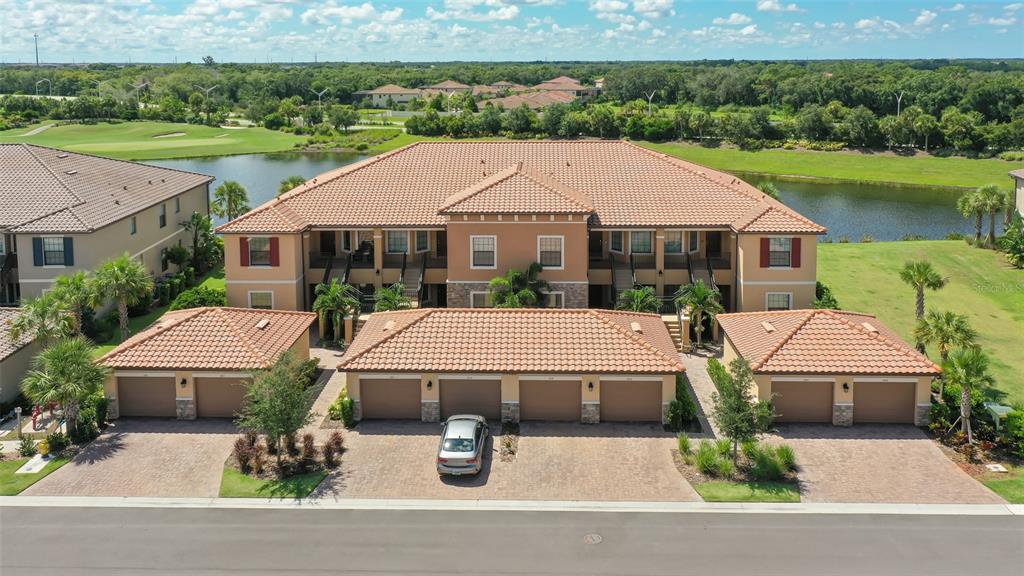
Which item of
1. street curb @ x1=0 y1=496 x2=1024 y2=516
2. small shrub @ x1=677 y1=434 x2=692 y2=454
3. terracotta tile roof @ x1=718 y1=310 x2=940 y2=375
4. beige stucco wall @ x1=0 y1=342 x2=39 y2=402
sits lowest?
street curb @ x1=0 y1=496 x2=1024 y2=516

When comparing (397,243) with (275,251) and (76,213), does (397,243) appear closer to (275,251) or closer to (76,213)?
(275,251)

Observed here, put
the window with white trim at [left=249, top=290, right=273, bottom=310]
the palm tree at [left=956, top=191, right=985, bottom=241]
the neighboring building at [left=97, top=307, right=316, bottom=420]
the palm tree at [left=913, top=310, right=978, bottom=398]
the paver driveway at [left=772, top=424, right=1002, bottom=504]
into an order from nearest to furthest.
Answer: the paver driveway at [left=772, top=424, right=1002, bottom=504] → the neighboring building at [left=97, top=307, right=316, bottom=420] → the palm tree at [left=913, top=310, right=978, bottom=398] → the window with white trim at [left=249, top=290, right=273, bottom=310] → the palm tree at [left=956, top=191, right=985, bottom=241]

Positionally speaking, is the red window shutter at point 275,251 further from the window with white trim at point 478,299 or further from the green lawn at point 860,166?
the green lawn at point 860,166

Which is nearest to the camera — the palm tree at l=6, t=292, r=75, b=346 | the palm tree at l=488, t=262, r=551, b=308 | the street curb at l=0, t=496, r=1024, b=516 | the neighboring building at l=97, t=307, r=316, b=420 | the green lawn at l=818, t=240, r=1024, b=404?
the street curb at l=0, t=496, r=1024, b=516

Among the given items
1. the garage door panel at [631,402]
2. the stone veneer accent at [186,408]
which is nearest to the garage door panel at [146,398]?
the stone veneer accent at [186,408]

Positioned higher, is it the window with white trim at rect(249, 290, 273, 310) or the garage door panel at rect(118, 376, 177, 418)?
the window with white trim at rect(249, 290, 273, 310)

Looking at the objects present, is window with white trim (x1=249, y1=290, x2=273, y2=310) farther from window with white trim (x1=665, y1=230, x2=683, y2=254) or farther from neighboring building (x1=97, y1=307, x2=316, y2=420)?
window with white trim (x1=665, y1=230, x2=683, y2=254)

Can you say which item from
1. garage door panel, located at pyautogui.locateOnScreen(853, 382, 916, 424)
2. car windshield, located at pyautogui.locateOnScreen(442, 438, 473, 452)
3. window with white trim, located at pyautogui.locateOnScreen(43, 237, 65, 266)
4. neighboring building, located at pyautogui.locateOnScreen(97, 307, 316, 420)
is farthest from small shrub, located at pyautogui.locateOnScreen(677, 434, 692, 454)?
window with white trim, located at pyautogui.locateOnScreen(43, 237, 65, 266)
